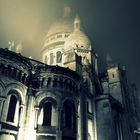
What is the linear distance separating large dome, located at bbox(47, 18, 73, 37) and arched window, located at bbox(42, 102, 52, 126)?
3162 centimetres

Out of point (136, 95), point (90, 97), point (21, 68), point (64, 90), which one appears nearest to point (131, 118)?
point (136, 95)

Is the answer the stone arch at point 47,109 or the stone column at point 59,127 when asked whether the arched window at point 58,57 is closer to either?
the stone arch at point 47,109

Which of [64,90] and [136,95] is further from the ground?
[136,95]

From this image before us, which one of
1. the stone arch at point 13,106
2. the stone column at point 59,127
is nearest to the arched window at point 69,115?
the stone column at point 59,127

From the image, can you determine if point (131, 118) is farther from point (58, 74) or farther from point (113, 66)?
point (58, 74)

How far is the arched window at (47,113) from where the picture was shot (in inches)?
1015

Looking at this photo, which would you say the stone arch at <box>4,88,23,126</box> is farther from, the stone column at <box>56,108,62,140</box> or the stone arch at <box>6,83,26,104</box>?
the stone column at <box>56,108,62,140</box>

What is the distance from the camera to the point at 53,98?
26.8 metres

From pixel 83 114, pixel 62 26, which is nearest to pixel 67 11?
pixel 62 26

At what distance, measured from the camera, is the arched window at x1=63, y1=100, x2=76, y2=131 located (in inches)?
1050

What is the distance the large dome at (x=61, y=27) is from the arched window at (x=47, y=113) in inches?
1245

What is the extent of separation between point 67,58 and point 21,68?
13068mm

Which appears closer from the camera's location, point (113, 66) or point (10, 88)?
point (10, 88)

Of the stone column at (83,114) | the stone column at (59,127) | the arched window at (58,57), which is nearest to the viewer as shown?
the stone column at (59,127)
